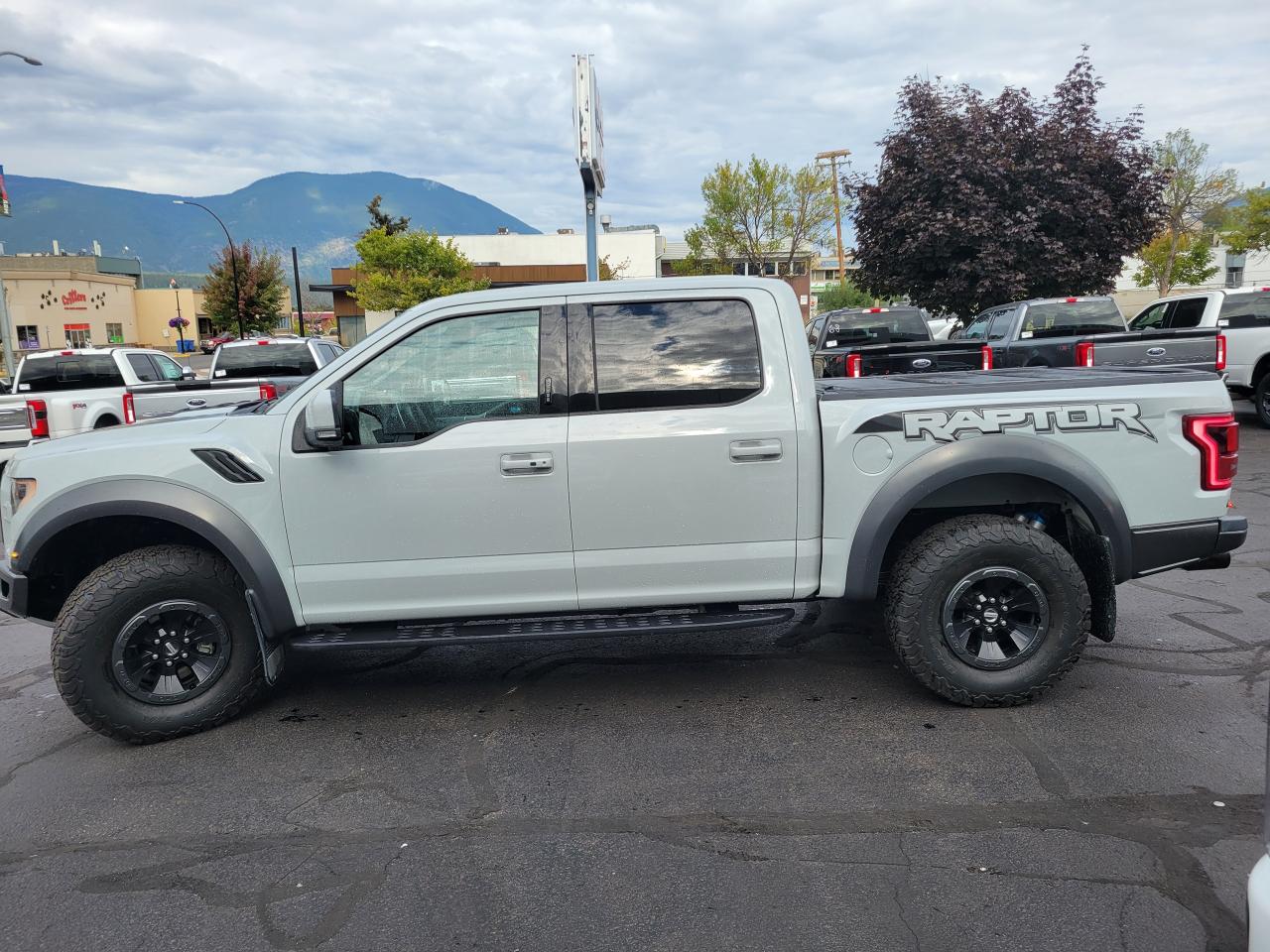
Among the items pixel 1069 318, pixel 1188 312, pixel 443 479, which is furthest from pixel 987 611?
pixel 1188 312

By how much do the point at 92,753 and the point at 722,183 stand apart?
47.7 metres

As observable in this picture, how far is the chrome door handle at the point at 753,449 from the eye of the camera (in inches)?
156

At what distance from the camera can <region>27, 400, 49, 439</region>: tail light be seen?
11.3 m

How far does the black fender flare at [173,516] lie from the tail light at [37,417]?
28.7 ft

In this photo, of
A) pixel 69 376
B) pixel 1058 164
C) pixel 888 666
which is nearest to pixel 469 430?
pixel 888 666

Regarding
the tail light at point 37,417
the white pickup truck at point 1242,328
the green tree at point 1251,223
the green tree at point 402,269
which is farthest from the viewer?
the green tree at point 402,269

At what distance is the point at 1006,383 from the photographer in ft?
14.2

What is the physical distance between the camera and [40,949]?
2684 mm

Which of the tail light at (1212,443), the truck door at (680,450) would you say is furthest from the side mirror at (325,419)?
the tail light at (1212,443)

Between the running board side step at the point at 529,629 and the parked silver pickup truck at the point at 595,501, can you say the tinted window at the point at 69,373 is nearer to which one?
the parked silver pickup truck at the point at 595,501

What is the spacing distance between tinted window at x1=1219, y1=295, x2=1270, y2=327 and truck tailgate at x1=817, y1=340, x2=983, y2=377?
4.86 meters

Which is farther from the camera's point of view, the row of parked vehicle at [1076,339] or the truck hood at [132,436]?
the row of parked vehicle at [1076,339]

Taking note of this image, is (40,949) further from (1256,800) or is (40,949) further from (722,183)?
(722,183)

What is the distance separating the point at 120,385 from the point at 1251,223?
4349 cm
